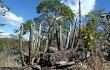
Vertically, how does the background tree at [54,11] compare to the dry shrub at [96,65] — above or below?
above

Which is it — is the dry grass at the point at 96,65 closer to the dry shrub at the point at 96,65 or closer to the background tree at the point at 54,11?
the dry shrub at the point at 96,65

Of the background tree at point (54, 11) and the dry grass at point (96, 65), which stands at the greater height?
the background tree at point (54, 11)

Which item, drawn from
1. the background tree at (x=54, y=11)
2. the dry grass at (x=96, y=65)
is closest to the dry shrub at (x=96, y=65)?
the dry grass at (x=96, y=65)

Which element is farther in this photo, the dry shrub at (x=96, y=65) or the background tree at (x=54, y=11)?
the background tree at (x=54, y=11)

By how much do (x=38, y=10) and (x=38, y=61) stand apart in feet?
75.1

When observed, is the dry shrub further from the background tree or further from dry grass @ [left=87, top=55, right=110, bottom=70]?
the background tree

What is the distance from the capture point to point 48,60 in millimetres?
10172

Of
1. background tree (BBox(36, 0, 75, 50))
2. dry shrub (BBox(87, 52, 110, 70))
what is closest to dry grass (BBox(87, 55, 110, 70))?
dry shrub (BBox(87, 52, 110, 70))

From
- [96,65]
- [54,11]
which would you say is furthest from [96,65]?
[54,11]

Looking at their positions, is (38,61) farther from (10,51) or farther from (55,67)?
(10,51)

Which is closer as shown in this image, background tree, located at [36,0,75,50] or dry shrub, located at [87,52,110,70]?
dry shrub, located at [87,52,110,70]

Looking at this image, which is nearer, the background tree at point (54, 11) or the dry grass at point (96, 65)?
the dry grass at point (96, 65)

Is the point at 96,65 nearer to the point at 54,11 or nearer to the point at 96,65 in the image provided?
the point at 96,65

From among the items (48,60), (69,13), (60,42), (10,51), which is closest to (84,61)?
(48,60)
